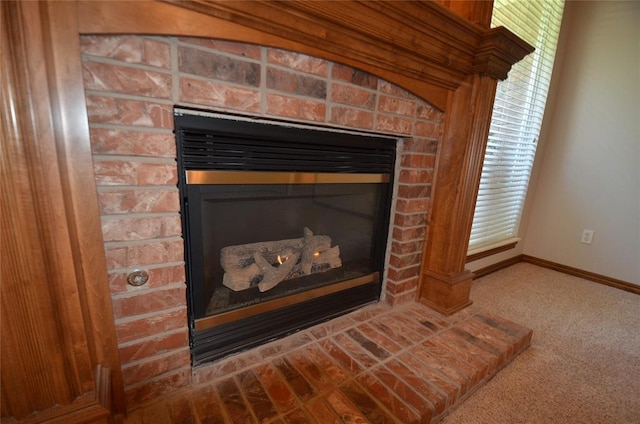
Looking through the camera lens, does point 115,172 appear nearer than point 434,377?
Yes

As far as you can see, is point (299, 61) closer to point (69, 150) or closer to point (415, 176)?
point (69, 150)

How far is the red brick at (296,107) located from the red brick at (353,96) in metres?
0.07

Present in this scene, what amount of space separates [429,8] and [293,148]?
0.69m

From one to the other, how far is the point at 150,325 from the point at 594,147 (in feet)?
10.7

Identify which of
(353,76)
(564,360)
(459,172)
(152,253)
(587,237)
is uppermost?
(353,76)

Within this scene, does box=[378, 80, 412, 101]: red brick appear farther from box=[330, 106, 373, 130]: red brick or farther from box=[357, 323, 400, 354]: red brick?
box=[357, 323, 400, 354]: red brick

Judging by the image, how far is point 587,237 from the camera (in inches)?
90.2

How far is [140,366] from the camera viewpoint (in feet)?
2.69

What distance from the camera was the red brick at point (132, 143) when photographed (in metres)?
0.65

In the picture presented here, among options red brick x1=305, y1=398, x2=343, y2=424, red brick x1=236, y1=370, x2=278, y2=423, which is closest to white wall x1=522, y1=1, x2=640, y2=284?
red brick x1=305, y1=398, x2=343, y2=424

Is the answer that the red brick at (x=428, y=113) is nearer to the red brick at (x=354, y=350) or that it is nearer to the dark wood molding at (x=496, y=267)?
the red brick at (x=354, y=350)

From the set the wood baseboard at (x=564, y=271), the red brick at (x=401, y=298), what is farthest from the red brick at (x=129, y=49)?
the wood baseboard at (x=564, y=271)

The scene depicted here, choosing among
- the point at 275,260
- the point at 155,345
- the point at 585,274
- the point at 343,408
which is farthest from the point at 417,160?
the point at 585,274

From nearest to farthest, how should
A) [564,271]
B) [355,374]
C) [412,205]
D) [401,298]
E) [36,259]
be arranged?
[36,259] < [355,374] < [412,205] < [401,298] < [564,271]
